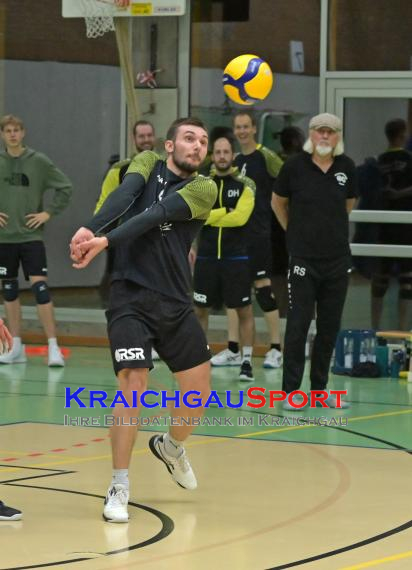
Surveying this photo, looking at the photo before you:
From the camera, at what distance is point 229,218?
1293 cm

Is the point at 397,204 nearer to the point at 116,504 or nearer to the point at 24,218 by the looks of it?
the point at 24,218

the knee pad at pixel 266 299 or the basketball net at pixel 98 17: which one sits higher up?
the basketball net at pixel 98 17

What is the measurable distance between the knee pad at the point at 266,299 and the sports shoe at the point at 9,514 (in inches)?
283

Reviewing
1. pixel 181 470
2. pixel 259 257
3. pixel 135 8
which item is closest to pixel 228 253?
pixel 259 257

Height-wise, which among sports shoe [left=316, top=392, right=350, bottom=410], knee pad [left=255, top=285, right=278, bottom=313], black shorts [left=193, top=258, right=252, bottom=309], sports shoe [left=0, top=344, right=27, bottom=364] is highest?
black shorts [left=193, top=258, right=252, bottom=309]

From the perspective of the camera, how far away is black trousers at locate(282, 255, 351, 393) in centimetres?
1087

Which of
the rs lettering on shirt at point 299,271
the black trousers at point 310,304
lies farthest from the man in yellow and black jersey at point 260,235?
the rs lettering on shirt at point 299,271

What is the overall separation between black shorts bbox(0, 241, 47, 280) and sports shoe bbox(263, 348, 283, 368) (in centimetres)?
256

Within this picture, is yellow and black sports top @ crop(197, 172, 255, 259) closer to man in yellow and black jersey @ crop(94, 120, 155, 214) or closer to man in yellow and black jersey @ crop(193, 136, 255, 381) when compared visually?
man in yellow and black jersey @ crop(193, 136, 255, 381)

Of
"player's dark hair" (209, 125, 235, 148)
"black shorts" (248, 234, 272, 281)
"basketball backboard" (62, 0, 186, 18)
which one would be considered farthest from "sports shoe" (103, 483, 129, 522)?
"basketball backboard" (62, 0, 186, 18)

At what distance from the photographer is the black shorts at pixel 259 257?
1383 cm

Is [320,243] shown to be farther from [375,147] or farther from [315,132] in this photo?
[375,147]

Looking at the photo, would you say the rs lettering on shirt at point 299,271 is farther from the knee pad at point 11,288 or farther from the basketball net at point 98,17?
the basketball net at point 98,17

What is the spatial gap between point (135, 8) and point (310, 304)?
5827 mm
